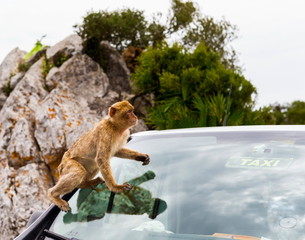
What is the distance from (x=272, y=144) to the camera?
2.72 meters

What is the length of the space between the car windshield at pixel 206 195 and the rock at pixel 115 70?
636 inches

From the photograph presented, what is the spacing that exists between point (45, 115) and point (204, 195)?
42.1ft

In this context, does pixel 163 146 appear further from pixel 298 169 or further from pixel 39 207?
pixel 39 207

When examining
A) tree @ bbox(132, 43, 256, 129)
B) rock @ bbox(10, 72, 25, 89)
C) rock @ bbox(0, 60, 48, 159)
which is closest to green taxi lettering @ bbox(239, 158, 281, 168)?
tree @ bbox(132, 43, 256, 129)

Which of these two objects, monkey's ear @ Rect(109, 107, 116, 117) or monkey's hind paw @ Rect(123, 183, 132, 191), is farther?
monkey's ear @ Rect(109, 107, 116, 117)

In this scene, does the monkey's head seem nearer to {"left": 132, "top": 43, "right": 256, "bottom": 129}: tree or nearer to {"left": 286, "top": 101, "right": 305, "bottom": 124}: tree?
{"left": 132, "top": 43, "right": 256, "bottom": 129}: tree

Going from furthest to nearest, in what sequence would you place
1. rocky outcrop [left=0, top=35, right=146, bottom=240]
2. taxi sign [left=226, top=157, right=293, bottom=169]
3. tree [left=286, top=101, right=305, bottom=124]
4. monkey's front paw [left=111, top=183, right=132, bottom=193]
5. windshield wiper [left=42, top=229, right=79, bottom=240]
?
tree [left=286, top=101, right=305, bottom=124], rocky outcrop [left=0, top=35, right=146, bottom=240], monkey's front paw [left=111, top=183, right=132, bottom=193], taxi sign [left=226, top=157, right=293, bottom=169], windshield wiper [left=42, top=229, right=79, bottom=240]

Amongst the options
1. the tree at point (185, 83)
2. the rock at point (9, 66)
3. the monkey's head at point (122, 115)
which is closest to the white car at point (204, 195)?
the monkey's head at point (122, 115)

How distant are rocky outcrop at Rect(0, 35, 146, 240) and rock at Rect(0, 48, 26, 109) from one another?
0.14 metres

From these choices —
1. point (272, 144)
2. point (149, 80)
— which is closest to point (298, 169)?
point (272, 144)

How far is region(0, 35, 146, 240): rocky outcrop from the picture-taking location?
1356 cm

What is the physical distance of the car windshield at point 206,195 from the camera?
2.39 metres

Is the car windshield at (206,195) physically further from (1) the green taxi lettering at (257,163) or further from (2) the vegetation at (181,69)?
(2) the vegetation at (181,69)

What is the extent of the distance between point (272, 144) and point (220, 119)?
29.2ft
